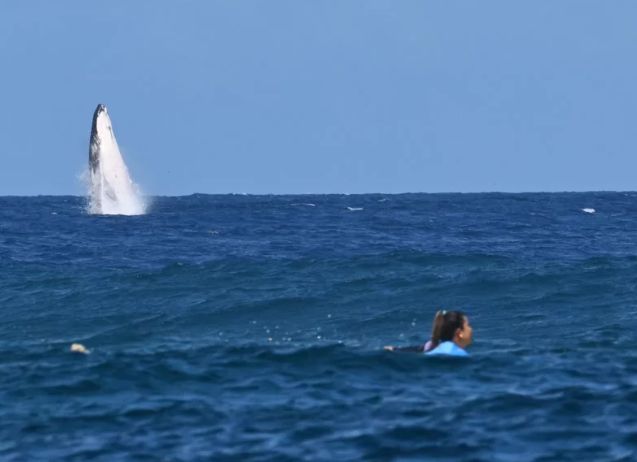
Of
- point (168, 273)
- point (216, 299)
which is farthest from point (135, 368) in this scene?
point (168, 273)

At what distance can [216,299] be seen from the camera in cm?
2744

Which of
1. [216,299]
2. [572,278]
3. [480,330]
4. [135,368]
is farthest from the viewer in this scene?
[572,278]

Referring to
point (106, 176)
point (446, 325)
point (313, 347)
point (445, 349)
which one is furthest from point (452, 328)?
point (106, 176)

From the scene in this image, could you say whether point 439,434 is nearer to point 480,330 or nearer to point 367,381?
point 367,381

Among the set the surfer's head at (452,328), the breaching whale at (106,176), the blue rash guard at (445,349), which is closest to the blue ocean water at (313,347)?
the blue rash guard at (445,349)

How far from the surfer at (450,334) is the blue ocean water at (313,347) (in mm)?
192

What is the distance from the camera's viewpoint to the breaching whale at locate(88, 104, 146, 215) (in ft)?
235

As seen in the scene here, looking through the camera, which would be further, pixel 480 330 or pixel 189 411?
pixel 480 330

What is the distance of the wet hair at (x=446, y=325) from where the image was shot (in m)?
16.0

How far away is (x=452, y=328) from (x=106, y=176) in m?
58.8

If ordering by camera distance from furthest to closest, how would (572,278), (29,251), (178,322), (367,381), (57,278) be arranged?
(29,251) < (57,278) < (572,278) < (178,322) < (367,381)

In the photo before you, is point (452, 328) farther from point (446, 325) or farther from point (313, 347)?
point (313, 347)

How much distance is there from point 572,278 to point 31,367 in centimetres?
1625

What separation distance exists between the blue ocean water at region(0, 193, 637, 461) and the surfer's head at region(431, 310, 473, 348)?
0.99 ft
